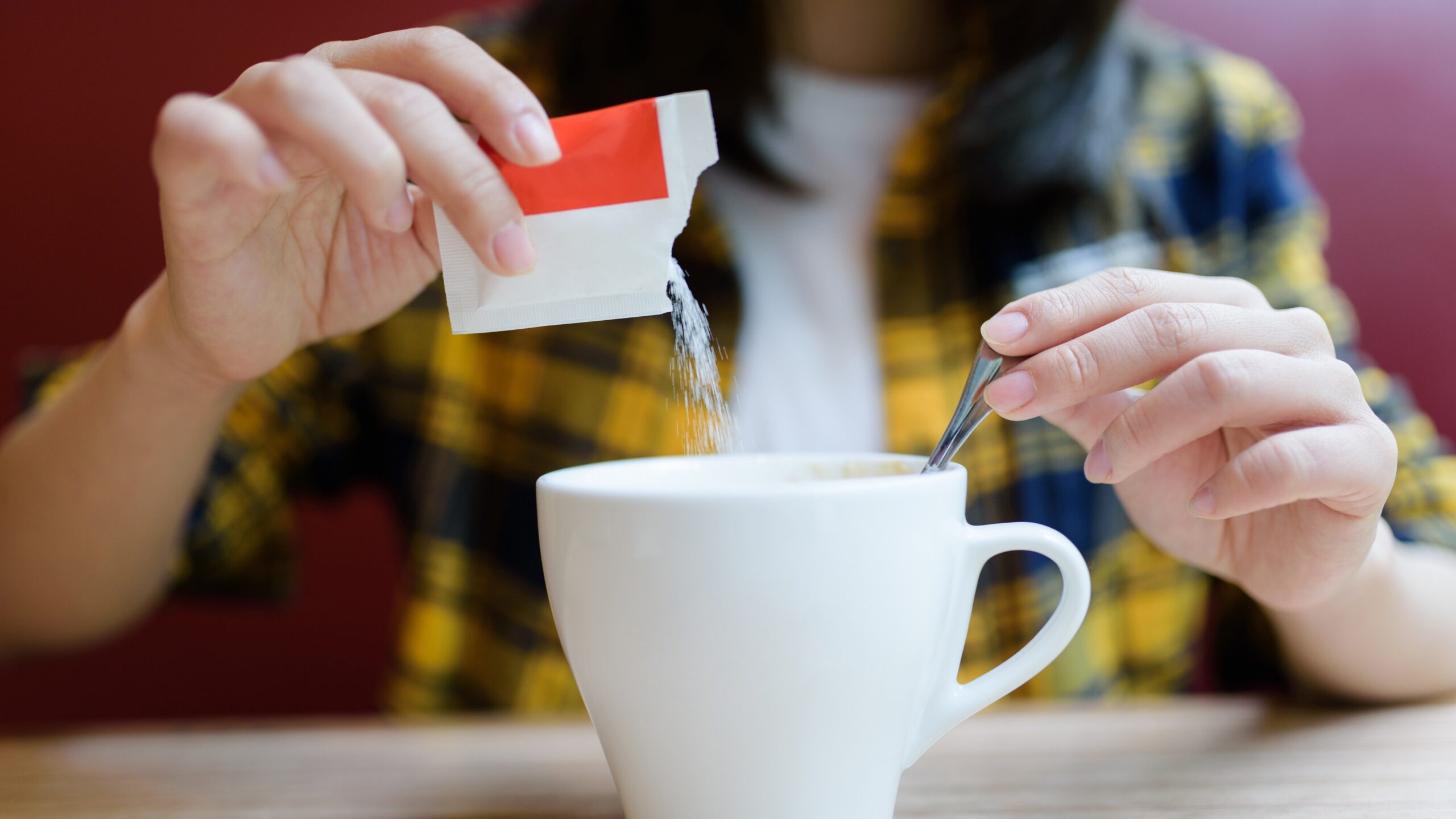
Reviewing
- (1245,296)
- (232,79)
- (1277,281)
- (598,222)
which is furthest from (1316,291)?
(232,79)

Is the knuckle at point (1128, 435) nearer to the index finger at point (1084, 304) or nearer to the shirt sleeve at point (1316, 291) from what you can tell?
the index finger at point (1084, 304)

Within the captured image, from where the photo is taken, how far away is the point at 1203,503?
1.41 feet

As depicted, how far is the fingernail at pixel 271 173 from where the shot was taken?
39 centimetres

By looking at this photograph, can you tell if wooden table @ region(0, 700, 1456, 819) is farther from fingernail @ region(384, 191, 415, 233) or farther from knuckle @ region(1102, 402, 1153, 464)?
fingernail @ region(384, 191, 415, 233)

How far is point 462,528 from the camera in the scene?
0.99 meters

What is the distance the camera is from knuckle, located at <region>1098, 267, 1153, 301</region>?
46 centimetres

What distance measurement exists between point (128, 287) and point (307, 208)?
853 millimetres

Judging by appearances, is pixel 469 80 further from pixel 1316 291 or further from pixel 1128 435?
pixel 1316 291

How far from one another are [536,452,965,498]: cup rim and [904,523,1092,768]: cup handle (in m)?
0.04

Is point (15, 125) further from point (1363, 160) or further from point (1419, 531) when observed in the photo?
point (1363, 160)

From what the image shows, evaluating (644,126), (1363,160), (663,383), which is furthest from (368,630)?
(1363,160)

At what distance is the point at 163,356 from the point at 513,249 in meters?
0.31

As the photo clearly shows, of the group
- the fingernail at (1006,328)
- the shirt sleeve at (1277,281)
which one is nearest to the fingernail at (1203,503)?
the fingernail at (1006,328)

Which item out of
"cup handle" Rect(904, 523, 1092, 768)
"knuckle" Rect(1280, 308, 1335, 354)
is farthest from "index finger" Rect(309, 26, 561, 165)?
"knuckle" Rect(1280, 308, 1335, 354)
